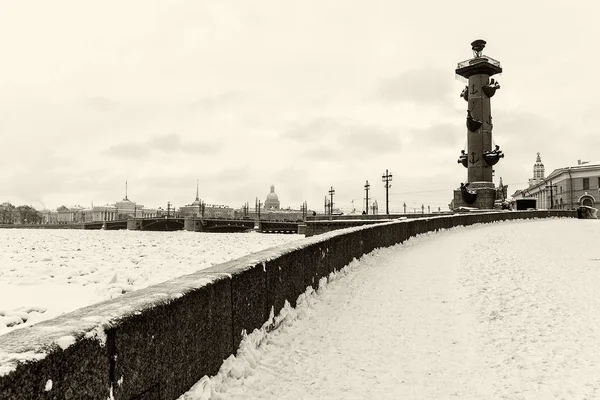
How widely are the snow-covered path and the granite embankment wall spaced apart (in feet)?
0.97

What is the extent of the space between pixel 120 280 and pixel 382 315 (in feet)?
22.2

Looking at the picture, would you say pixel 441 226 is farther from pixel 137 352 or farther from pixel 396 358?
pixel 137 352

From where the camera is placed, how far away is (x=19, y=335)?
2.17 metres

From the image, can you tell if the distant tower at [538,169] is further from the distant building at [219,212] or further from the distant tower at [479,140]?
the distant tower at [479,140]

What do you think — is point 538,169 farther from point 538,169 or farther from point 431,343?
point 431,343

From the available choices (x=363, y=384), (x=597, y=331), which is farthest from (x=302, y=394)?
(x=597, y=331)

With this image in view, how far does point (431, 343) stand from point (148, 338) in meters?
3.47

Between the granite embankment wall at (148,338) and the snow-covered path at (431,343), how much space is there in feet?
0.97

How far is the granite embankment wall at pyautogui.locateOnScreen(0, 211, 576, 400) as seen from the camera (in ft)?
6.50

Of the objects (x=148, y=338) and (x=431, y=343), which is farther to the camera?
(x=431, y=343)

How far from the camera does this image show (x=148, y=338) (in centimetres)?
286

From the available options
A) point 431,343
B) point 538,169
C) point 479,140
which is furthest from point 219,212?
point 431,343

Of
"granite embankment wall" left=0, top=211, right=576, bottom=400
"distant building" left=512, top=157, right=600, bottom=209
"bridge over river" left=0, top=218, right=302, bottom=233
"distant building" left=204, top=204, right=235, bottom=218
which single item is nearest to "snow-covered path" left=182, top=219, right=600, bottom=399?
"granite embankment wall" left=0, top=211, right=576, bottom=400

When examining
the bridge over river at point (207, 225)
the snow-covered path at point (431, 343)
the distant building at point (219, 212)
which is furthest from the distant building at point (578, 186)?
the distant building at point (219, 212)
